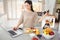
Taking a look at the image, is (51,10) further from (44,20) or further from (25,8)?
(25,8)

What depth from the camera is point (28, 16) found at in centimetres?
107

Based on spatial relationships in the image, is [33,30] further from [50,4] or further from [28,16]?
[50,4]

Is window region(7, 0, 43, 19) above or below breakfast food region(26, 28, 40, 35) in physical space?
above

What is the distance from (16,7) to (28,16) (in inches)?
5.6

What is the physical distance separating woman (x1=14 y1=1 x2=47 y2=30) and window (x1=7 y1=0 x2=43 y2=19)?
0.13 feet

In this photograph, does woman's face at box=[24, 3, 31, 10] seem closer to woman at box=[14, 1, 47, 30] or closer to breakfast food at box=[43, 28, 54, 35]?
woman at box=[14, 1, 47, 30]

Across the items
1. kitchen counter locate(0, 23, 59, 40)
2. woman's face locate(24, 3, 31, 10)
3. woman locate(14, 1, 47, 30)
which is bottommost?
kitchen counter locate(0, 23, 59, 40)

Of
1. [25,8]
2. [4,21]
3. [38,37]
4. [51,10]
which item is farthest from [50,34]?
[4,21]

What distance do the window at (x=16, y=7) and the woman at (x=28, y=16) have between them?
0.04m

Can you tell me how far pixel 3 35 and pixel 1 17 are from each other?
17 centimetres

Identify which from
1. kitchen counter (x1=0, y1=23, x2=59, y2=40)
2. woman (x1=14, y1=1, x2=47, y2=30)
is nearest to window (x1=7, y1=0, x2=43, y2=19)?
woman (x1=14, y1=1, x2=47, y2=30)

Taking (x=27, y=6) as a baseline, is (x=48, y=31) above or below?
below

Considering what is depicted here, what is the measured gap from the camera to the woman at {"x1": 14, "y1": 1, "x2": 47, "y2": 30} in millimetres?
1062

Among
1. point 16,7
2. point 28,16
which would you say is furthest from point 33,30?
point 16,7
